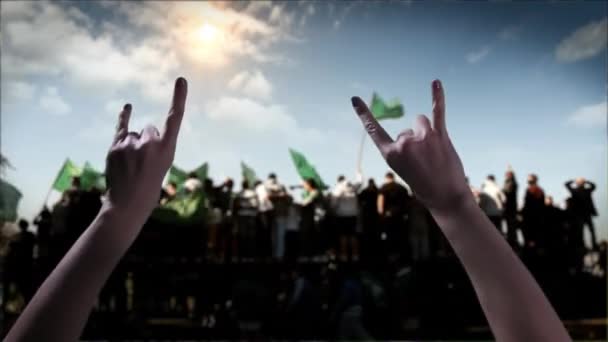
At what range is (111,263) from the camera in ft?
2.97

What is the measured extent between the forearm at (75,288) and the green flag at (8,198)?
665 cm

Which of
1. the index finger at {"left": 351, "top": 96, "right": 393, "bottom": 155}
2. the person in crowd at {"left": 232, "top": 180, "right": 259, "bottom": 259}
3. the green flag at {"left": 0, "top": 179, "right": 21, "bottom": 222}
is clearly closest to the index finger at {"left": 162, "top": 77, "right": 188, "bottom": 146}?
the index finger at {"left": 351, "top": 96, "right": 393, "bottom": 155}

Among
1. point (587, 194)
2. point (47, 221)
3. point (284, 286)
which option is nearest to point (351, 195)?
point (284, 286)

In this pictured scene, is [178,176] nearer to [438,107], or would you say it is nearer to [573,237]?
[573,237]

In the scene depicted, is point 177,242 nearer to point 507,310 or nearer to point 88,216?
point 88,216

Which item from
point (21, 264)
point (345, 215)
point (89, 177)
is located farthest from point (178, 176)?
point (345, 215)

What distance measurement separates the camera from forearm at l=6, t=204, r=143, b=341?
852 millimetres

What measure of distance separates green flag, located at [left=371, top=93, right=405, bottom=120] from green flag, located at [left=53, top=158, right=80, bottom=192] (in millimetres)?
6196

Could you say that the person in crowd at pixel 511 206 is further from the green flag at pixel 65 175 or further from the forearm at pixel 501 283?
the forearm at pixel 501 283

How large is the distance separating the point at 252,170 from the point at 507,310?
1153cm

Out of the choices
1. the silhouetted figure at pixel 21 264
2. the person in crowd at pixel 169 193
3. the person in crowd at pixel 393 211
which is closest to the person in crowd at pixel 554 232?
the person in crowd at pixel 393 211

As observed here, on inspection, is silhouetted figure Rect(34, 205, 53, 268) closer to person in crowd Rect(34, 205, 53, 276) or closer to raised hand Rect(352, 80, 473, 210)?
person in crowd Rect(34, 205, 53, 276)

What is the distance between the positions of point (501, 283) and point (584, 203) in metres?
11.2

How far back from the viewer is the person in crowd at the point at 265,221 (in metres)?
10.8
